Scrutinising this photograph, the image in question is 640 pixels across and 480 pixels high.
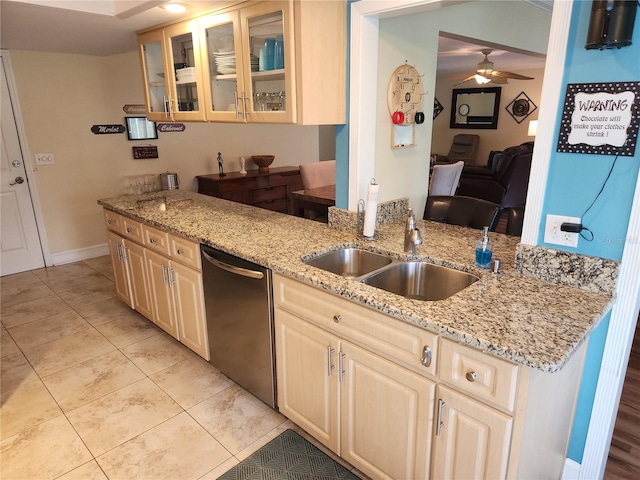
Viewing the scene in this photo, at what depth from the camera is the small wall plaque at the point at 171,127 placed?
484cm

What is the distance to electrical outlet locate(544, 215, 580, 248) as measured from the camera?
1.56 meters

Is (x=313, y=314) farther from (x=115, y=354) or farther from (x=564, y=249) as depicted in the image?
(x=115, y=354)

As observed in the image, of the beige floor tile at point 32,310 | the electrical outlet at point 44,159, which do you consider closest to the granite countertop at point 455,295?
the beige floor tile at point 32,310

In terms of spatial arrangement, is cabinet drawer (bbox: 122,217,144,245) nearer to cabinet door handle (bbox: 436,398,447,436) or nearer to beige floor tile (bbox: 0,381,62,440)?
beige floor tile (bbox: 0,381,62,440)

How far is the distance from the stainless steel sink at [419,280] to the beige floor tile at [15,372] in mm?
2234

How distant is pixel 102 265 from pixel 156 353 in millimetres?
2112

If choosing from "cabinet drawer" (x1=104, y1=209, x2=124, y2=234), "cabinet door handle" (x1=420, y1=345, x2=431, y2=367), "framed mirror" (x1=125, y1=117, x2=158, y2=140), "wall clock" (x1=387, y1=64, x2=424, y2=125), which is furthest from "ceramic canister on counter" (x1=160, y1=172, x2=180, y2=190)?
"cabinet door handle" (x1=420, y1=345, x2=431, y2=367)

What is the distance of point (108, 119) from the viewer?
4508 millimetres

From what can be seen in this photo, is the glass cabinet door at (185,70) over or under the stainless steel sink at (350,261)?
over

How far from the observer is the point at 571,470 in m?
1.76

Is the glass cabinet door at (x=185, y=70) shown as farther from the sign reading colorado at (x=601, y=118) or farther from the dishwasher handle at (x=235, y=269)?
the sign reading colorado at (x=601, y=118)

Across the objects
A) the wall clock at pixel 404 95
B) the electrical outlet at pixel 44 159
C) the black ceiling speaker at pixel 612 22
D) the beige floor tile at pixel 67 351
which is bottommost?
the beige floor tile at pixel 67 351

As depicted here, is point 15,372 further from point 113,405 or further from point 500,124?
point 500,124

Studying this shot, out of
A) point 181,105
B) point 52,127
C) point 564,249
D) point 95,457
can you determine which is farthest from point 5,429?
point 52,127
